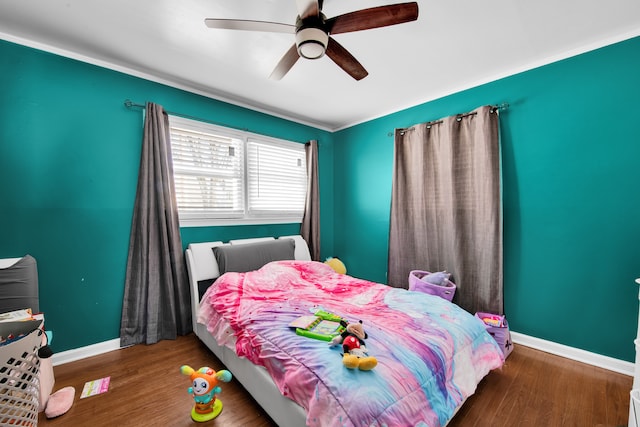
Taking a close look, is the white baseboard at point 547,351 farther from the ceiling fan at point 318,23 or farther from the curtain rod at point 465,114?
the ceiling fan at point 318,23

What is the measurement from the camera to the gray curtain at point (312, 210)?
3.86 m

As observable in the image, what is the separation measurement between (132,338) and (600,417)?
3.59m

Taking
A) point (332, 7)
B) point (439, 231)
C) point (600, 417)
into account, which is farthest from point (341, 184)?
point (600, 417)

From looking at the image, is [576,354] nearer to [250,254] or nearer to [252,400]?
[252,400]

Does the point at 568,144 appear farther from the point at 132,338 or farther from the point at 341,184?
the point at 132,338

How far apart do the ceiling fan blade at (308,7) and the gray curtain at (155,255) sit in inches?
73.6

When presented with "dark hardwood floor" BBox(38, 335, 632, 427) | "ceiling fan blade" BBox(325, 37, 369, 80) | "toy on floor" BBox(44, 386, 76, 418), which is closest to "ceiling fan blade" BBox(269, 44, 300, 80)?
"ceiling fan blade" BBox(325, 37, 369, 80)

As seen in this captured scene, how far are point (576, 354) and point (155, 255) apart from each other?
390 centimetres

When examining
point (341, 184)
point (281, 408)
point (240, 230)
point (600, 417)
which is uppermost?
point (341, 184)

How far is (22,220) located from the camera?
2090 mm

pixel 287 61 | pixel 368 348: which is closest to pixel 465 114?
pixel 287 61

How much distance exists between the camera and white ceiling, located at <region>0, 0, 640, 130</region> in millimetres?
1780

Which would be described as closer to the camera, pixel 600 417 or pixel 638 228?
pixel 600 417

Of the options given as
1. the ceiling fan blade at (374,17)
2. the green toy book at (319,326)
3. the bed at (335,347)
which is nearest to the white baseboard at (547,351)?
the bed at (335,347)
